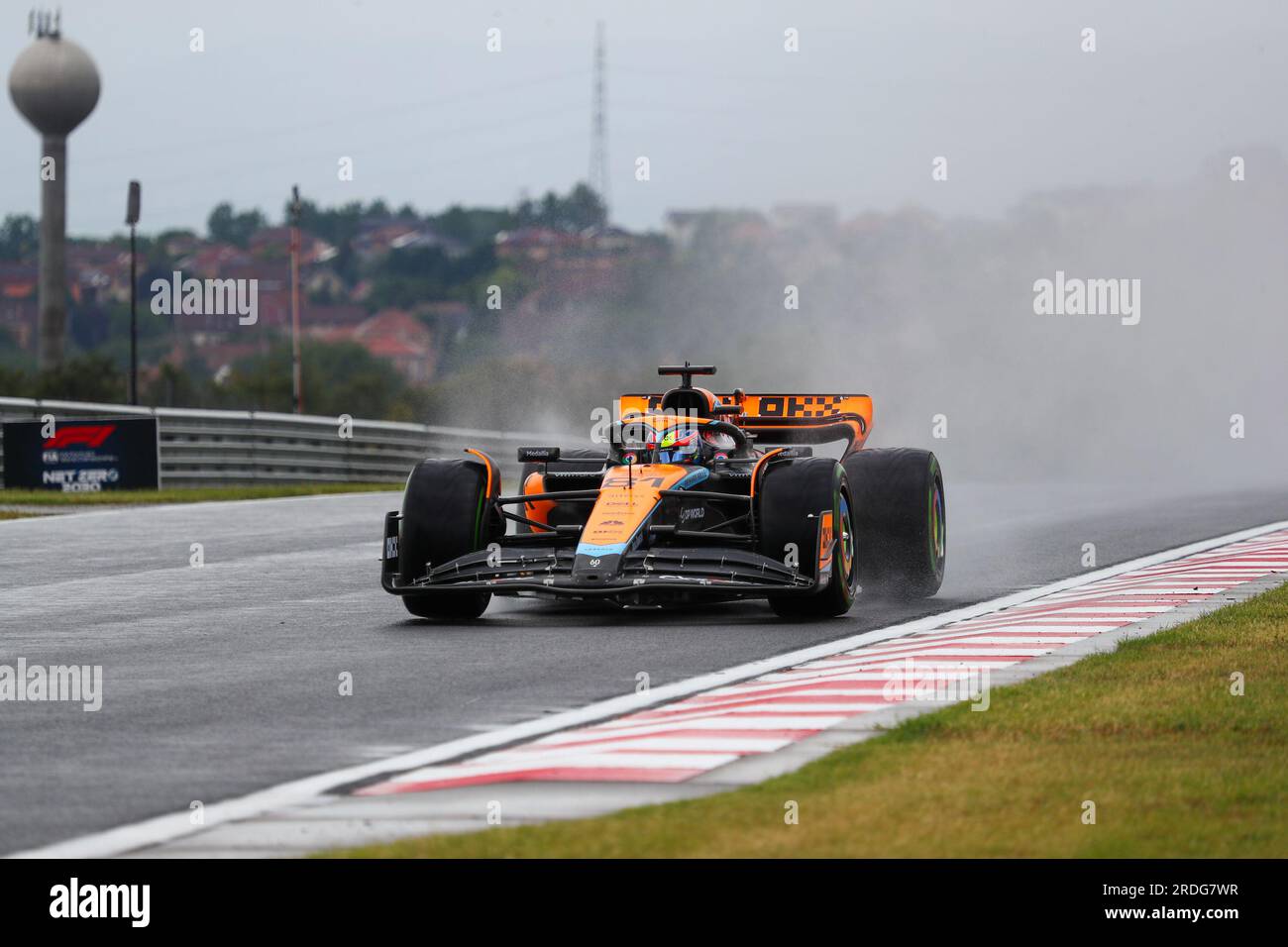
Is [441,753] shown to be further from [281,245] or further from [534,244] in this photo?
[281,245]

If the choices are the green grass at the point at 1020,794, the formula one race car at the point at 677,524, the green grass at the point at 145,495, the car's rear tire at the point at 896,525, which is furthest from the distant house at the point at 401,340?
the green grass at the point at 1020,794

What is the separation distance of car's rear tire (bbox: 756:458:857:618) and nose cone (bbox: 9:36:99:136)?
66083 millimetres

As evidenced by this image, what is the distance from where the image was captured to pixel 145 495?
2755 cm

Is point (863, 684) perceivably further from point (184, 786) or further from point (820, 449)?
point (820, 449)

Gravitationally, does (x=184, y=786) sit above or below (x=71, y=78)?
below

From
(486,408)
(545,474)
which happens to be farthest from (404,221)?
(545,474)

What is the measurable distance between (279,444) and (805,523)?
23.4 m

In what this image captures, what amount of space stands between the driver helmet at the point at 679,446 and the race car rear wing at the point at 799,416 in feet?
5.35

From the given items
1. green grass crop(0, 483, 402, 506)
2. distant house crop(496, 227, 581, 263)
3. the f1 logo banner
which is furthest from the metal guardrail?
distant house crop(496, 227, 581, 263)

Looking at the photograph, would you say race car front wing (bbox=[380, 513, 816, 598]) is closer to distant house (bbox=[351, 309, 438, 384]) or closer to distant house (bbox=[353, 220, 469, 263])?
distant house (bbox=[351, 309, 438, 384])

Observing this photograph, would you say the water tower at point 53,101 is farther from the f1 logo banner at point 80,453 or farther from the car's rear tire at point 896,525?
the car's rear tire at point 896,525

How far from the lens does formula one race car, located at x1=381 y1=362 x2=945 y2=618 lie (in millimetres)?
12125
